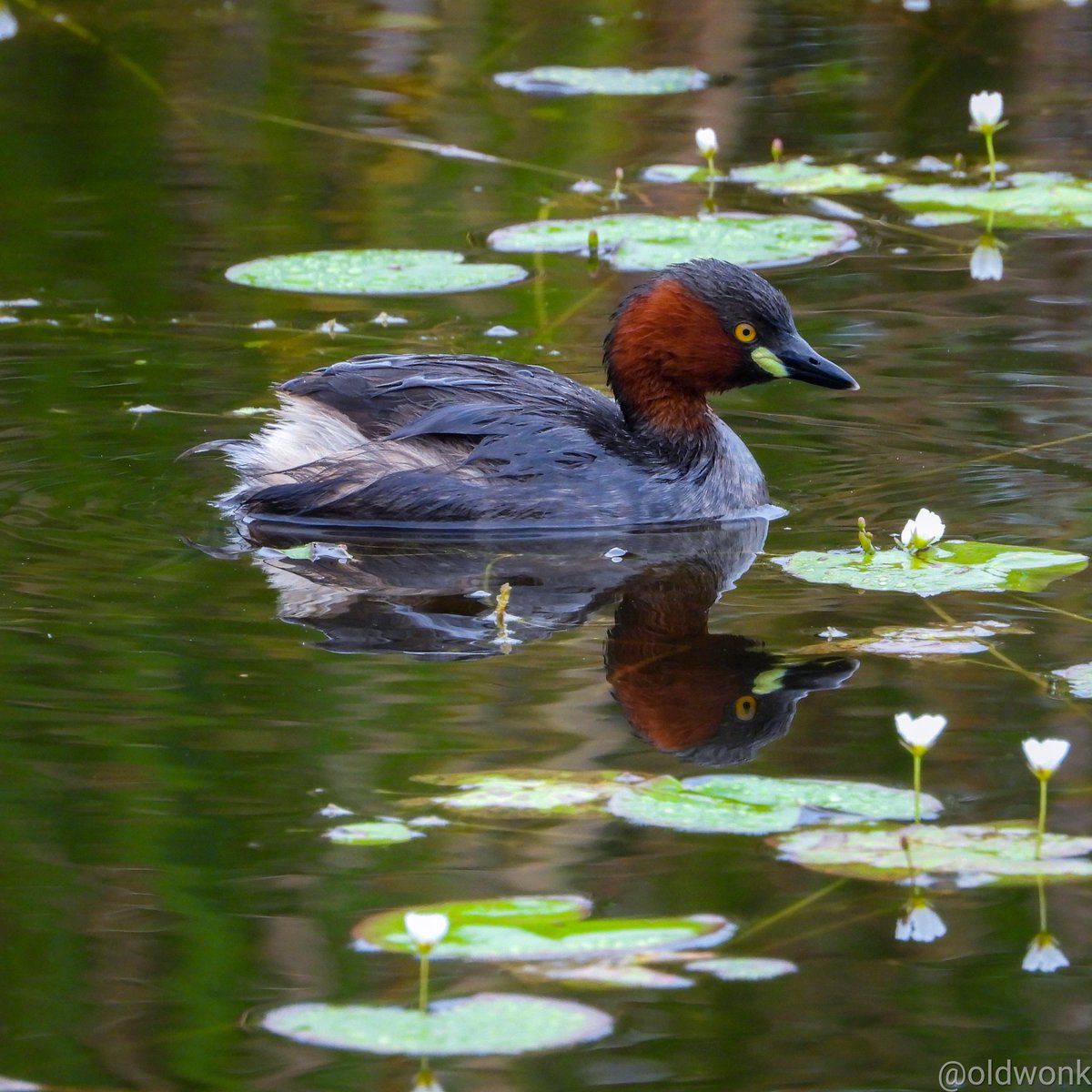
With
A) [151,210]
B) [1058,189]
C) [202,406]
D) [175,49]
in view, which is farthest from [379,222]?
[175,49]

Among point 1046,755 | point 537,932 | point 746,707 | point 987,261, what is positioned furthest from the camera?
point 987,261

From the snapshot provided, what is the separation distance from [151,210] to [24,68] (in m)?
3.32

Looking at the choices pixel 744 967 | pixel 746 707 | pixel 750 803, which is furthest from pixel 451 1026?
pixel 746 707

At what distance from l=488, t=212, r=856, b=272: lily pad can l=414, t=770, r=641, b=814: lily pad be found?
4.74 metres

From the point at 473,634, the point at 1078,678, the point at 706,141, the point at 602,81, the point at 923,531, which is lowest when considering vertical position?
the point at 473,634

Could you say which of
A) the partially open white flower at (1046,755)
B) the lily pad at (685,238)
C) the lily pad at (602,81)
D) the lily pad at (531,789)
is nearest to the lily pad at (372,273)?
the lily pad at (685,238)

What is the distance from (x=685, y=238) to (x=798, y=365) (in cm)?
238

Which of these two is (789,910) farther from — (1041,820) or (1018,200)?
(1018,200)

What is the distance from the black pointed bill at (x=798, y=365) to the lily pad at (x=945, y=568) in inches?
39.2

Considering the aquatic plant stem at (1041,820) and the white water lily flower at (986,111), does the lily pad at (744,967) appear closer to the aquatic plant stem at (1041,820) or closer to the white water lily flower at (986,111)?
the aquatic plant stem at (1041,820)

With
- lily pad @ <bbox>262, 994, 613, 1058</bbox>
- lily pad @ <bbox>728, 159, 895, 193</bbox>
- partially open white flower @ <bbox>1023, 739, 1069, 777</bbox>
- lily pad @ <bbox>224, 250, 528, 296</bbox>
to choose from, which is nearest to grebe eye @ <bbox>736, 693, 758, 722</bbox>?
partially open white flower @ <bbox>1023, 739, 1069, 777</bbox>

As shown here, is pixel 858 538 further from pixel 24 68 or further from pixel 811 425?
pixel 24 68

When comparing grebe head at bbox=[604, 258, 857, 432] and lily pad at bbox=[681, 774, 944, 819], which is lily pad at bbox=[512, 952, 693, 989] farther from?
grebe head at bbox=[604, 258, 857, 432]

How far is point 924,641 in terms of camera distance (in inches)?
201
